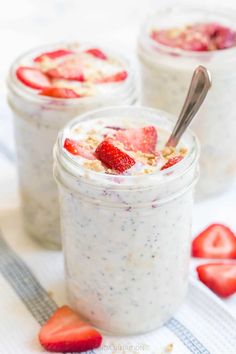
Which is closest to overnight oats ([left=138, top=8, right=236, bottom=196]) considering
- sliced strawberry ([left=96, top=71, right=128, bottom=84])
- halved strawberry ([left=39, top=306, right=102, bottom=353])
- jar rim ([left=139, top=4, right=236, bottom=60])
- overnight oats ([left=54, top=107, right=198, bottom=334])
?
jar rim ([left=139, top=4, right=236, bottom=60])

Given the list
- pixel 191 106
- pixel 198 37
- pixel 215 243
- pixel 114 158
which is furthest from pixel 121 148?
pixel 198 37

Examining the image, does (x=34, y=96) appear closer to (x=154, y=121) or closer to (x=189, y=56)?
(x=154, y=121)

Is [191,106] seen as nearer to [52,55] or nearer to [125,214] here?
[125,214]

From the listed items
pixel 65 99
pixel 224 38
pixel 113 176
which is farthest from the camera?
pixel 224 38

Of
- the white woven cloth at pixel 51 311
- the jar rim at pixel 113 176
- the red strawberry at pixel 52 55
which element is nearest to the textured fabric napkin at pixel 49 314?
the white woven cloth at pixel 51 311

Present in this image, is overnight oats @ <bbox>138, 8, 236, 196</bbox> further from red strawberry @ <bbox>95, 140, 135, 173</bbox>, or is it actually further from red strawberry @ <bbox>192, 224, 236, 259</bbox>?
red strawberry @ <bbox>95, 140, 135, 173</bbox>
